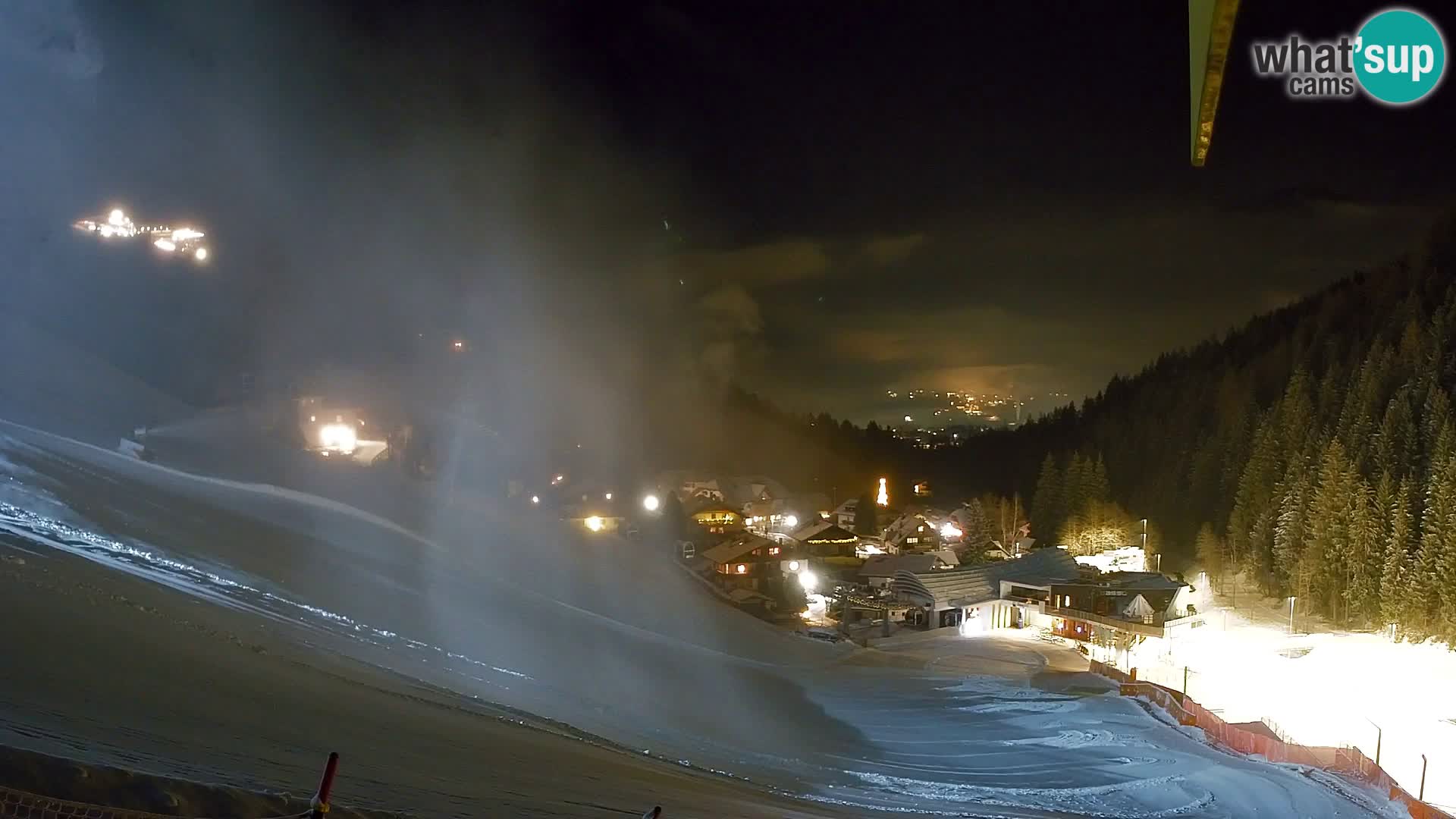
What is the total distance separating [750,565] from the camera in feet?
123

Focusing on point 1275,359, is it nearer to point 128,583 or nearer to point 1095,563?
point 1095,563

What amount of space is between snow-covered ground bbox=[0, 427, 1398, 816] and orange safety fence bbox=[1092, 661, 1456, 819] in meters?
0.73

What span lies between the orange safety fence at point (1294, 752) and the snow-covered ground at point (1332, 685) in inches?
82.5

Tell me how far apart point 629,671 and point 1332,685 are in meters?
16.8

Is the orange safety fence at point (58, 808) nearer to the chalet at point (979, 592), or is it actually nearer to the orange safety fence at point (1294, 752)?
the orange safety fence at point (1294, 752)

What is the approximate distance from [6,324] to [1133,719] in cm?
3672

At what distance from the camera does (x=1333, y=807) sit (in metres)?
10.4

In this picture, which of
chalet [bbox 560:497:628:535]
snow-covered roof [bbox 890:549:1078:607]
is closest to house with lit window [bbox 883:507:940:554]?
chalet [bbox 560:497:628:535]

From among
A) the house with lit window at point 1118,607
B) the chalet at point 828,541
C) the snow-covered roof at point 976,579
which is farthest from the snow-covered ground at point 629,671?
the chalet at point 828,541

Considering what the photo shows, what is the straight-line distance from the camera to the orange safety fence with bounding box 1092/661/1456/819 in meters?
11.1

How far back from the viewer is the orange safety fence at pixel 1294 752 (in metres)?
11.1

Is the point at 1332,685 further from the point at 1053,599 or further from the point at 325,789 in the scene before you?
the point at 325,789

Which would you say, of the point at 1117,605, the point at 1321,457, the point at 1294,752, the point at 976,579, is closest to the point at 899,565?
the point at 976,579

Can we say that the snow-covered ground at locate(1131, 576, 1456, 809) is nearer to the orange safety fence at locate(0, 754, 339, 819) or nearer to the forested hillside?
the forested hillside
